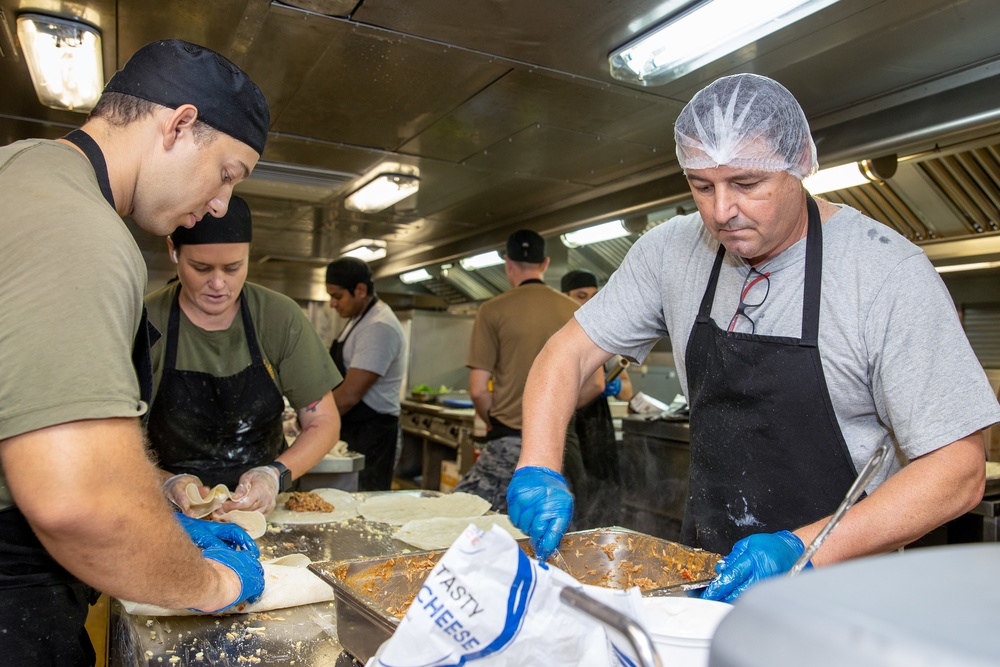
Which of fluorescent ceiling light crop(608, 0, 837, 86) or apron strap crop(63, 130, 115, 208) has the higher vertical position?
fluorescent ceiling light crop(608, 0, 837, 86)

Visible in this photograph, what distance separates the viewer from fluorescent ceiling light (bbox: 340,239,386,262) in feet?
Answer: 25.3

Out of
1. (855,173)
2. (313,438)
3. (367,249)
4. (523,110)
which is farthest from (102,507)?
(367,249)

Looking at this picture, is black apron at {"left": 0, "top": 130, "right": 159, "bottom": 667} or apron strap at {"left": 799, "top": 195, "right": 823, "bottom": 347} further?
apron strap at {"left": 799, "top": 195, "right": 823, "bottom": 347}

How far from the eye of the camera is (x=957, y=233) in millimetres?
3666

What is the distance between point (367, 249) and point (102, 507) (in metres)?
7.26

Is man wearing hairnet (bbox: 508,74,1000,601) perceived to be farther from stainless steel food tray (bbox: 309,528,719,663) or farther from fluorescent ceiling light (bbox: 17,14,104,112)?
fluorescent ceiling light (bbox: 17,14,104,112)

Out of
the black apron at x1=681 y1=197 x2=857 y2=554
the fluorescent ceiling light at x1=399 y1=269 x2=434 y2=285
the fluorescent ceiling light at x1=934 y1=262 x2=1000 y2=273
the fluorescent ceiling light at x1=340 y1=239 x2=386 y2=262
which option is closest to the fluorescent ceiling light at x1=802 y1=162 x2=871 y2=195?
the fluorescent ceiling light at x1=934 y1=262 x2=1000 y2=273

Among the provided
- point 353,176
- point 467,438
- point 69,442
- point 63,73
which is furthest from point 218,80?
point 467,438

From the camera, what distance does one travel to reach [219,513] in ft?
6.86

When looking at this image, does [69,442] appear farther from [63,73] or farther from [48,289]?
[63,73]

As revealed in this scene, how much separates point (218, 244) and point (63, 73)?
177 centimetres

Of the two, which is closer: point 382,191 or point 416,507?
point 416,507

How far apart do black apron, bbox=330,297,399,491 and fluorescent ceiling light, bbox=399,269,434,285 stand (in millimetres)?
3613

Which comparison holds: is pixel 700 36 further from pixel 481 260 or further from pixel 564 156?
pixel 481 260
